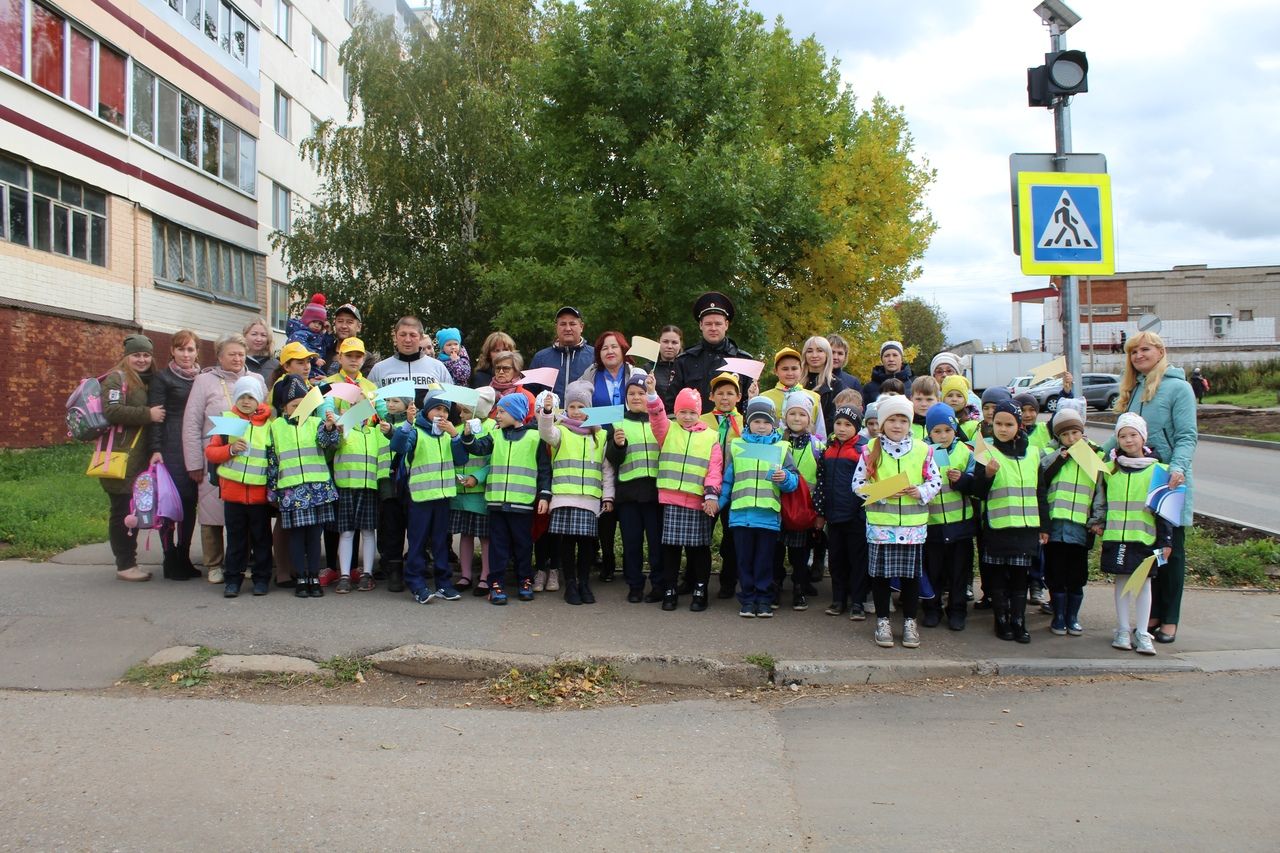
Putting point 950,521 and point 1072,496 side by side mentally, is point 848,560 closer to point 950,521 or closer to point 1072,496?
point 950,521

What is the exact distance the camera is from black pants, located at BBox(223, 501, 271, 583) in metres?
7.18

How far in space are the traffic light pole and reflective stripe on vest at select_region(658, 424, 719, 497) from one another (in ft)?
9.21

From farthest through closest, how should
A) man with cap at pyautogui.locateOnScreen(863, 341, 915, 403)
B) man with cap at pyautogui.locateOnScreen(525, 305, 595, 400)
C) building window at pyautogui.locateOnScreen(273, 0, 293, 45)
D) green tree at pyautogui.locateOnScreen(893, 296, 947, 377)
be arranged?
green tree at pyautogui.locateOnScreen(893, 296, 947, 377)
building window at pyautogui.locateOnScreen(273, 0, 293, 45)
man with cap at pyautogui.locateOnScreen(863, 341, 915, 403)
man with cap at pyautogui.locateOnScreen(525, 305, 595, 400)

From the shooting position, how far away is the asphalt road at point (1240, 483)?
1228cm

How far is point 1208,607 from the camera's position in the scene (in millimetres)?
7664

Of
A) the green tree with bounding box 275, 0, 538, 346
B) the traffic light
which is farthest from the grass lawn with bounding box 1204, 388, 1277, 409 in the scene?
the traffic light

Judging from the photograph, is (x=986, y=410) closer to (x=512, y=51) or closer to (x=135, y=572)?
(x=135, y=572)

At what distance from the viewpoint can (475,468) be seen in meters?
7.30

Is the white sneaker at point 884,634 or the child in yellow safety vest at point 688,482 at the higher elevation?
the child in yellow safety vest at point 688,482

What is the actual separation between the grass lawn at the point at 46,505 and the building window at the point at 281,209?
15006 mm

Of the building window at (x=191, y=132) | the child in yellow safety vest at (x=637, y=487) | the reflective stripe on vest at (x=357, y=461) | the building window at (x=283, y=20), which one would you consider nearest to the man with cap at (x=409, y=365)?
the reflective stripe on vest at (x=357, y=461)

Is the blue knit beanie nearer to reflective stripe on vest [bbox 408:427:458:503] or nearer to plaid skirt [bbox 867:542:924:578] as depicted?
plaid skirt [bbox 867:542:924:578]

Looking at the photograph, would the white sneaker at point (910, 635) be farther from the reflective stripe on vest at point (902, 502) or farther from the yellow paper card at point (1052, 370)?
the yellow paper card at point (1052, 370)

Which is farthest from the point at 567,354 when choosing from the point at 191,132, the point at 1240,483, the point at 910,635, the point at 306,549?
the point at 191,132
